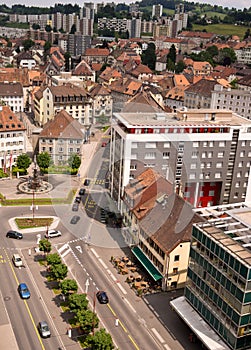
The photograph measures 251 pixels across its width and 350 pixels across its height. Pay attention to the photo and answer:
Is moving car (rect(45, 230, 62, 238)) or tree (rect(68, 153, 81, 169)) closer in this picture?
moving car (rect(45, 230, 62, 238))

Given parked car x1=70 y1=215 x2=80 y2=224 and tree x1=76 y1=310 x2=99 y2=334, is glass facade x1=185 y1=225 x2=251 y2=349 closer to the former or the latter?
tree x1=76 y1=310 x2=99 y2=334

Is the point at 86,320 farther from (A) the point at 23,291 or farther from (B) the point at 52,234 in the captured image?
(B) the point at 52,234

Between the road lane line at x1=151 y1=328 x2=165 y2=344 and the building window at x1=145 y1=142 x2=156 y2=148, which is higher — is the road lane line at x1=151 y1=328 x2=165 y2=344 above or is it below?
below

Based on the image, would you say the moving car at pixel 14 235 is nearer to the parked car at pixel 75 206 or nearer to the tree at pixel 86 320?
the parked car at pixel 75 206

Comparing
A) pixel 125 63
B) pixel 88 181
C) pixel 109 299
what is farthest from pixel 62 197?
pixel 125 63

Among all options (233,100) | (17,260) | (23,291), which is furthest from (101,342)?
(233,100)

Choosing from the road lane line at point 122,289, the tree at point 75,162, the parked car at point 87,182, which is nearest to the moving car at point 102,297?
the road lane line at point 122,289

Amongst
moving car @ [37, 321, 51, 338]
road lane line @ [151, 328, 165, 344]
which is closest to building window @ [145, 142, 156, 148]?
road lane line @ [151, 328, 165, 344]
